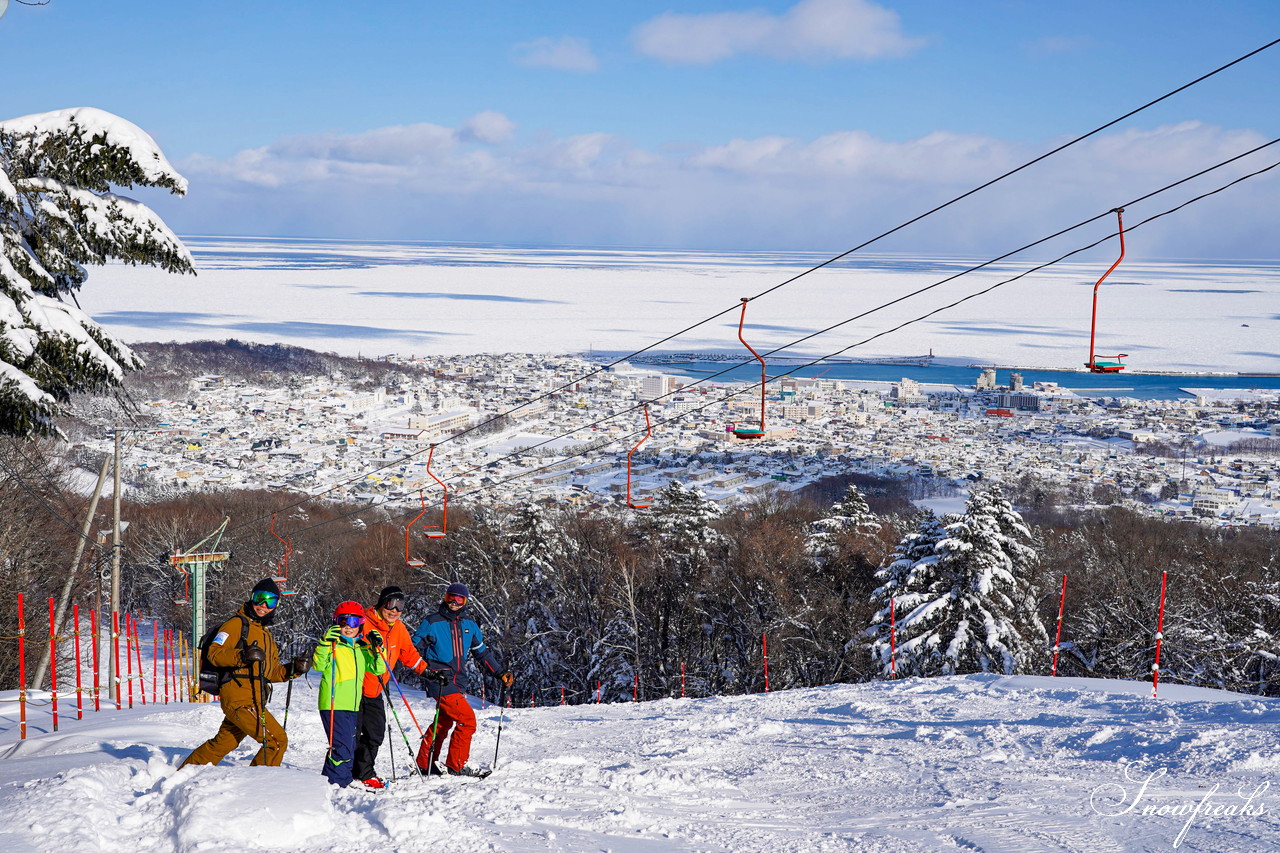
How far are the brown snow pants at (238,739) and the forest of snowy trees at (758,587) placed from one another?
19.2 m

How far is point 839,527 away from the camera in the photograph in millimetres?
36719

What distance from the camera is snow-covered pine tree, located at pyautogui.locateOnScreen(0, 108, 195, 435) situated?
8023 millimetres

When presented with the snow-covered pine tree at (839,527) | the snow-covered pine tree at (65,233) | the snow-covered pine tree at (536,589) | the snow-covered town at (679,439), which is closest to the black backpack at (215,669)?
the snow-covered pine tree at (65,233)

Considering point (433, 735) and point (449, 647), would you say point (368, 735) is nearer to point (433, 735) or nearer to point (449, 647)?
point (433, 735)

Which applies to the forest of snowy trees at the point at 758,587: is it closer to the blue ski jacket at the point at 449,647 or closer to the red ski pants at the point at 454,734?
the red ski pants at the point at 454,734

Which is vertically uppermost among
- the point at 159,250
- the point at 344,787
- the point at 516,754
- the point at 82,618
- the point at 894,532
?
the point at 159,250

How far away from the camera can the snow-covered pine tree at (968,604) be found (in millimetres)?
24344

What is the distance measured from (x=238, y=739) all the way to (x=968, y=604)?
21142mm

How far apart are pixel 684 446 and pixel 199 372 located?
5314cm

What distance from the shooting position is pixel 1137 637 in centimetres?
2886

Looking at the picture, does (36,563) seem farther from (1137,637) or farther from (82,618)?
(1137,637)

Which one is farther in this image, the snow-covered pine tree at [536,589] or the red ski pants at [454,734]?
the snow-covered pine tree at [536,589]

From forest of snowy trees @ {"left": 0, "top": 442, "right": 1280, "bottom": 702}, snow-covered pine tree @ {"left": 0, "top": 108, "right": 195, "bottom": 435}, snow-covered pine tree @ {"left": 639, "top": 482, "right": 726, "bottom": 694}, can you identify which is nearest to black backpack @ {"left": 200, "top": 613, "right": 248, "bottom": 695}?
snow-covered pine tree @ {"left": 0, "top": 108, "right": 195, "bottom": 435}

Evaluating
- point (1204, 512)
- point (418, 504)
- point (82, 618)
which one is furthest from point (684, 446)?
point (82, 618)
